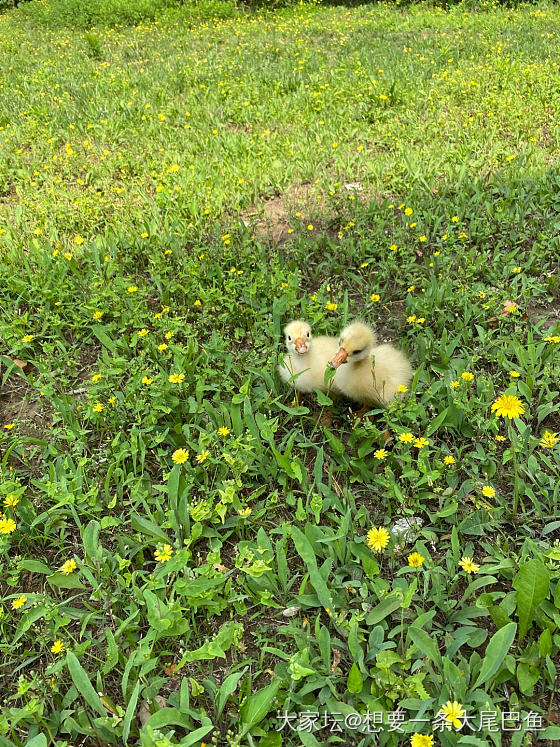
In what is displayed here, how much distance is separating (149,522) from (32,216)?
368 cm

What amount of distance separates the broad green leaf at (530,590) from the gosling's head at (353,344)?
1.22 meters

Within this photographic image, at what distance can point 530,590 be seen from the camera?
2.03 meters

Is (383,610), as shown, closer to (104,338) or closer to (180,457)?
(180,457)

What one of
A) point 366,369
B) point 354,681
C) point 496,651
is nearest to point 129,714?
point 354,681

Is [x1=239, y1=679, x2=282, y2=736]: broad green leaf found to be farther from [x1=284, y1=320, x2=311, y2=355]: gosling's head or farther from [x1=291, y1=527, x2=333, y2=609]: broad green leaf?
[x1=284, y1=320, x2=311, y2=355]: gosling's head

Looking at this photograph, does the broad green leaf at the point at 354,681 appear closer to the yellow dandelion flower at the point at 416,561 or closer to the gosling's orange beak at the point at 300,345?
the yellow dandelion flower at the point at 416,561

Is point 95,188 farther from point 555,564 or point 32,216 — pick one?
point 555,564

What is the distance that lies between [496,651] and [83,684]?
1522 mm

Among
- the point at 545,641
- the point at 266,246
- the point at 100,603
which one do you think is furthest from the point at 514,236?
the point at 100,603

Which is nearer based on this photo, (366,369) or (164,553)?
(164,553)

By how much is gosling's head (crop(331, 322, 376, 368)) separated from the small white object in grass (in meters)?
0.82

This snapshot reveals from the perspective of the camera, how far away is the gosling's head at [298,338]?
2.81m

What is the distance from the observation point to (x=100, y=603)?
236 cm

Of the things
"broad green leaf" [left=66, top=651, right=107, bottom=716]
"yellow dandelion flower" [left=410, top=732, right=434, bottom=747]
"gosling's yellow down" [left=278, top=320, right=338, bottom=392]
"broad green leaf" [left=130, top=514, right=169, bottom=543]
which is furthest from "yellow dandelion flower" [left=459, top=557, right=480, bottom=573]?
"broad green leaf" [left=66, top=651, right=107, bottom=716]
